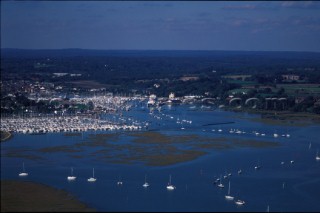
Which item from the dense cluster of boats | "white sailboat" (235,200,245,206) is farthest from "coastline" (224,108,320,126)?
"white sailboat" (235,200,245,206)

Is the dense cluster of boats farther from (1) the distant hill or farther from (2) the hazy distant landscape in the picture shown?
(1) the distant hill

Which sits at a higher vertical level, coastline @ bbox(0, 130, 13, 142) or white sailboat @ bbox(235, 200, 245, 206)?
coastline @ bbox(0, 130, 13, 142)

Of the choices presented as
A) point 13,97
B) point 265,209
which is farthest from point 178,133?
point 265,209

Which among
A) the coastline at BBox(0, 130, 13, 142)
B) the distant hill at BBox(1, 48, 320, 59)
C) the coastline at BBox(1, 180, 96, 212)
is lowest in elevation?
the coastline at BBox(0, 130, 13, 142)

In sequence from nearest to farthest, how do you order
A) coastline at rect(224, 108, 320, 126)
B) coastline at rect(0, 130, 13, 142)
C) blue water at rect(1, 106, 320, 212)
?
blue water at rect(1, 106, 320, 212) → coastline at rect(0, 130, 13, 142) → coastline at rect(224, 108, 320, 126)

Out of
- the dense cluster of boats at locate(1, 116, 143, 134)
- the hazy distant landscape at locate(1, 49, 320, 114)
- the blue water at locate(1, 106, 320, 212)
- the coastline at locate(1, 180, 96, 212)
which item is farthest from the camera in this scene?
the hazy distant landscape at locate(1, 49, 320, 114)

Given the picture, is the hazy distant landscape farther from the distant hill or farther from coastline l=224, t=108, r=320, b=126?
coastline l=224, t=108, r=320, b=126

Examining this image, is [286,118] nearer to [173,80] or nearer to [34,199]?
[173,80]

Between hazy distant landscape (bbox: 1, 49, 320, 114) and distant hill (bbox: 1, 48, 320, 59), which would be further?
hazy distant landscape (bbox: 1, 49, 320, 114)
